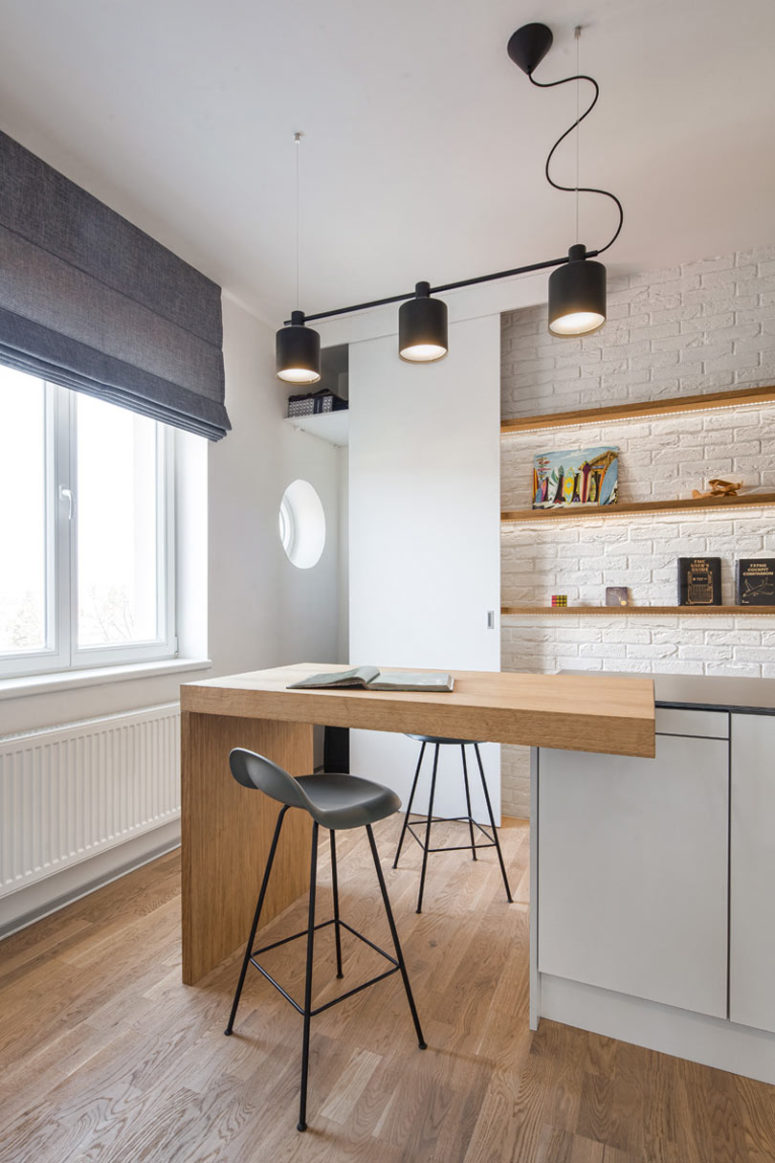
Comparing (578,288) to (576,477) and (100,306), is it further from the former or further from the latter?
(100,306)

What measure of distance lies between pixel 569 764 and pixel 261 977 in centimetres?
119

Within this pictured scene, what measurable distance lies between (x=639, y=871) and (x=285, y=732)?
1.24 meters

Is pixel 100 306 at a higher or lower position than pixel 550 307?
higher

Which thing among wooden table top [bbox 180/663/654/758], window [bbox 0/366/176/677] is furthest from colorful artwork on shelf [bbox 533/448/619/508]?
window [bbox 0/366/176/677]

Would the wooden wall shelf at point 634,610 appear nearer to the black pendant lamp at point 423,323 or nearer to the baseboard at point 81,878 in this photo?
the black pendant lamp at point 423,323

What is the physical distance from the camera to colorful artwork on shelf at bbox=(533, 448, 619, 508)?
3.02m

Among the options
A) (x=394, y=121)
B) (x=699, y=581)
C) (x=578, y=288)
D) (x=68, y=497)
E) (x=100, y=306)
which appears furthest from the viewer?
(x=699, y=581)

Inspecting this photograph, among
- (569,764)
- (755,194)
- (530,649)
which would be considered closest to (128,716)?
(569,764)

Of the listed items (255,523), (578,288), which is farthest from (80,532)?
(578,288)

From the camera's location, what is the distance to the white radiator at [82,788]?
2.04 metres

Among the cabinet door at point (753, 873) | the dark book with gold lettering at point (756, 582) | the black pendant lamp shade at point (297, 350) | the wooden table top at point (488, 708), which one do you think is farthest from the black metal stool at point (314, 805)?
the dark book with gold lettering at point (756, 582)

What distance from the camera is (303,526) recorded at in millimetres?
4086

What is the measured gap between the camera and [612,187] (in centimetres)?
235

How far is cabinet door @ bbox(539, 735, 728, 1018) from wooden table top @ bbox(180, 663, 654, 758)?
0.21m
